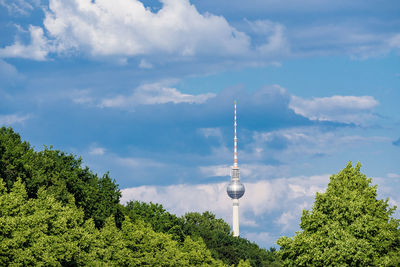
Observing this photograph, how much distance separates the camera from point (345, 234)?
6919 cm

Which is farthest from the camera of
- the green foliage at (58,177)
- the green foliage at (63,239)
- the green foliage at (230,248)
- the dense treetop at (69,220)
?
the green foliage at (230,248)

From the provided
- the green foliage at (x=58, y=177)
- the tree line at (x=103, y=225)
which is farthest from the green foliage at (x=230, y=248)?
the tree line at (x=103, y=225)

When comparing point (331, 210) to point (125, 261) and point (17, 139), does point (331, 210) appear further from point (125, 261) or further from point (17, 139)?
point (17, 139)

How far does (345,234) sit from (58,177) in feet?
130

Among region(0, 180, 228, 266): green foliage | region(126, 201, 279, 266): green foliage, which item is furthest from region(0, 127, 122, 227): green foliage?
region(126, 201, 279, 266): green foliage

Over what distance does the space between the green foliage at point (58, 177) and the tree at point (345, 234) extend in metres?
31.3

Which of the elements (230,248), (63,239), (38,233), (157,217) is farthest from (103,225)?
(230,248)

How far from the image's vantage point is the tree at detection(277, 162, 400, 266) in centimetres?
6856

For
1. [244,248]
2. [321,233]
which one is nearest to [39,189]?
[321,233]

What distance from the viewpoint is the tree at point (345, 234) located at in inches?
2699

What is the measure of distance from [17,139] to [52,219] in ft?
71.9

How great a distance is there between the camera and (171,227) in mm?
119062

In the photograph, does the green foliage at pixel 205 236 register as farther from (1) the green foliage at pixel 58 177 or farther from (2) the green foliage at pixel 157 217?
(1) the green foliage at pixel 58 177

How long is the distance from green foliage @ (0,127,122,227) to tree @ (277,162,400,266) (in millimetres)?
31255
